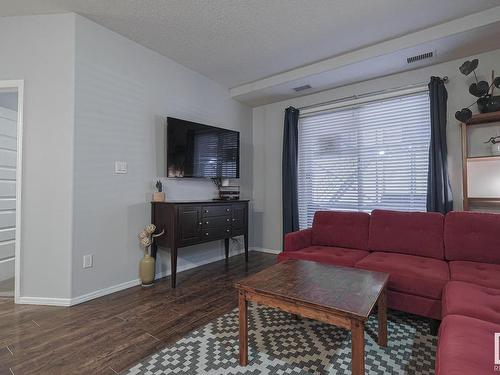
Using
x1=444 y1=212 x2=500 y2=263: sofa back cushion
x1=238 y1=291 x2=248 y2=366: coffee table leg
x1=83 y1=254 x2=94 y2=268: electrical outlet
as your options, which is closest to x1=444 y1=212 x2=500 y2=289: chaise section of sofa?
x1=444 y1=212 x2=500 y2=263: sofa back cushion

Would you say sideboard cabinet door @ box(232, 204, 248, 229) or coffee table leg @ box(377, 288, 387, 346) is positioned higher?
sideboard cabinet door @ box(232, 204, 248, 229)

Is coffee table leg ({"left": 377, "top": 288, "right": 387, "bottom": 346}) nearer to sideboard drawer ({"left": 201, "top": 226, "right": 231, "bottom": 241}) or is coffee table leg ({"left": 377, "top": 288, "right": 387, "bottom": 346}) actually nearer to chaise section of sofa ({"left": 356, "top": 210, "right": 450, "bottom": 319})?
chaise section of sofa ({"left": 356, "top": 210, "right": 450, "bottom": 319})

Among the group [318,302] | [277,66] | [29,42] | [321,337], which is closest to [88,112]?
[29,42]

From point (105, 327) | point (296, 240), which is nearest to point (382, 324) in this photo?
point (296, 240)

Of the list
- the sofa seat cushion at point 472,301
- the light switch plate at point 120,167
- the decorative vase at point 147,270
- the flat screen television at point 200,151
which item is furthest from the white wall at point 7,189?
the sofa seat cushion at point 472,301

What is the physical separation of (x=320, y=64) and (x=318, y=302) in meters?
2.93

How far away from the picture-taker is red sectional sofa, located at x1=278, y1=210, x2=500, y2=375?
1073 mm

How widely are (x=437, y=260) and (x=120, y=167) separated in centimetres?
314

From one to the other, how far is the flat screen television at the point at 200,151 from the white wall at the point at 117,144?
0.16m

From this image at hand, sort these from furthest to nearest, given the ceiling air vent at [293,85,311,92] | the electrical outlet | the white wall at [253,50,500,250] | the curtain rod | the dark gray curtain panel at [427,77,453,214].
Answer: the ceiling air vent at [293,85,311,92]
the white wall at [253,50,500,250]
the curtain rod
the dark gray curtain panel at [427,77,453,214]
the electrical outlet

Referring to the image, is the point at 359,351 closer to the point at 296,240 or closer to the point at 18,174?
the point at 296,240

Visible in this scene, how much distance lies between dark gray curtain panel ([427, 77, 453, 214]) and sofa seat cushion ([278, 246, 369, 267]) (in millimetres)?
1047

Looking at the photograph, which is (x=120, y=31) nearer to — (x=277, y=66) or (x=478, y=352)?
(x=277, y=66)

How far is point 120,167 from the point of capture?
2.76 meters
